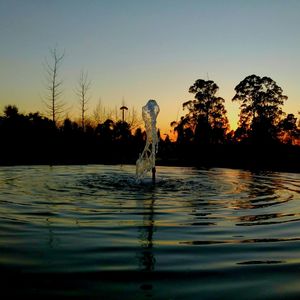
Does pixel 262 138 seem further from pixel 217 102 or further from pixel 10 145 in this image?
pixel 10 145

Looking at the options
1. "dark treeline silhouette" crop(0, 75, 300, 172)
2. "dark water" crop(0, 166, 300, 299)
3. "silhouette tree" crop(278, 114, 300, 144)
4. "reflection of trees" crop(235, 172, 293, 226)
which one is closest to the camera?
"dark water" crop(0, 166, 300, 299)

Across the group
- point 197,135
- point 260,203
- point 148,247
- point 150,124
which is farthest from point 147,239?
point 197,135

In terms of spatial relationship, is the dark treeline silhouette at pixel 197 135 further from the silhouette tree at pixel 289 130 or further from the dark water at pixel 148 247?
the dark water at pixel 148 247

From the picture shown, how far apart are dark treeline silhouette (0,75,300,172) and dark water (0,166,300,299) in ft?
92.8

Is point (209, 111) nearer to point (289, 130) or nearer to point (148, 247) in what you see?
point (289, 130)

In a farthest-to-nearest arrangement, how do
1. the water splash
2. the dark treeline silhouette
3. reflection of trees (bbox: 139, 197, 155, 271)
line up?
the dark treeline silhouette
the water splash
reflection of trees (bbox: 139, 197, 155, 271)

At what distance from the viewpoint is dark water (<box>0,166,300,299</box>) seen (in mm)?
3734

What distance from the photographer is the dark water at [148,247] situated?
3.73 metres

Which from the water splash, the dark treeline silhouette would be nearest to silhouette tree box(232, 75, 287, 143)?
the dark treeline silhouette

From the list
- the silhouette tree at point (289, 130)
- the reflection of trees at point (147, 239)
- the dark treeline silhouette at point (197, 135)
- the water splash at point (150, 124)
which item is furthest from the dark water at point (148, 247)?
the silhouette tree at point (289, 130)

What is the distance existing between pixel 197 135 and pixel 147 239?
4385 centimetres

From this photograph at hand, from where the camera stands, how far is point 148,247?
17.4ft

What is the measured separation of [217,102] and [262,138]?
8.13 meters

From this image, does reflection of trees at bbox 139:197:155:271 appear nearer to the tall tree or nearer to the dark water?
the dark water
